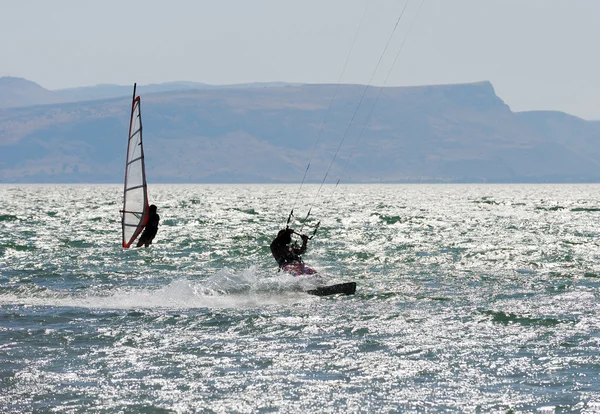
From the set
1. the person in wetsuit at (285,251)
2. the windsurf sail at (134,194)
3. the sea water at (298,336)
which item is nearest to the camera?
the sea water at (298,336)

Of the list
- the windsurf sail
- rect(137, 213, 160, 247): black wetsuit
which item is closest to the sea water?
rect(137, 213, 160, 247): black wetsuit

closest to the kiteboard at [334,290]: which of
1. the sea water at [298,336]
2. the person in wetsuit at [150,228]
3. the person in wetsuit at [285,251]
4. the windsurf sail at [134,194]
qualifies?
the sea water at [298,336]

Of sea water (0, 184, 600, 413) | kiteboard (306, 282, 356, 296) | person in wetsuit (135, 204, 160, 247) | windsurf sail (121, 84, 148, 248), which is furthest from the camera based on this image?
kiteboard (306, 282, 356, 296)

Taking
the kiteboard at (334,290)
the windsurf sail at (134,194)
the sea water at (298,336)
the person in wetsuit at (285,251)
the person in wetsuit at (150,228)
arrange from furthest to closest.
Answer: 1. the person in wetsuit at (285,251)
2. the kiteboard at (334,290)
3. the person in wetsuit at (150,228)
4. the windsurf sail at (134,194)
5. the sea water at (298,336)

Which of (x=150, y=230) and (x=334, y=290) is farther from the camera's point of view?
(x=334, y=290)

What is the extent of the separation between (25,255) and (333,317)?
20217mm

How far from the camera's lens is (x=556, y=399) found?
13094mm

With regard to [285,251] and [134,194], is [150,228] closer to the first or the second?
[134,194]

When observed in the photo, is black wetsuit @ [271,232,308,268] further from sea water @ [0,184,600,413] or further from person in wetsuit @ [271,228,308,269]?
sea water @ [0,184,600,413]

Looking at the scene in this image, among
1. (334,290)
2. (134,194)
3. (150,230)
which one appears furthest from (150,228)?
(334,290)

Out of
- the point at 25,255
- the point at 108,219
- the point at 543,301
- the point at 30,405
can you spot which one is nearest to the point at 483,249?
the point at 543,301

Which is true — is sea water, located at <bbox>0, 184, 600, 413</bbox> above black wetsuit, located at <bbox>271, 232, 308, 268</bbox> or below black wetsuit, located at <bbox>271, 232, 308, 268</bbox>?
below

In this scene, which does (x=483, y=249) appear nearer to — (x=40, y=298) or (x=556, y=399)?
(x=40, y=298)

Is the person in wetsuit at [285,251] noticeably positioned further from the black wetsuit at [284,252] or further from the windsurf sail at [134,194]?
the windsurf sail at [134,194]
